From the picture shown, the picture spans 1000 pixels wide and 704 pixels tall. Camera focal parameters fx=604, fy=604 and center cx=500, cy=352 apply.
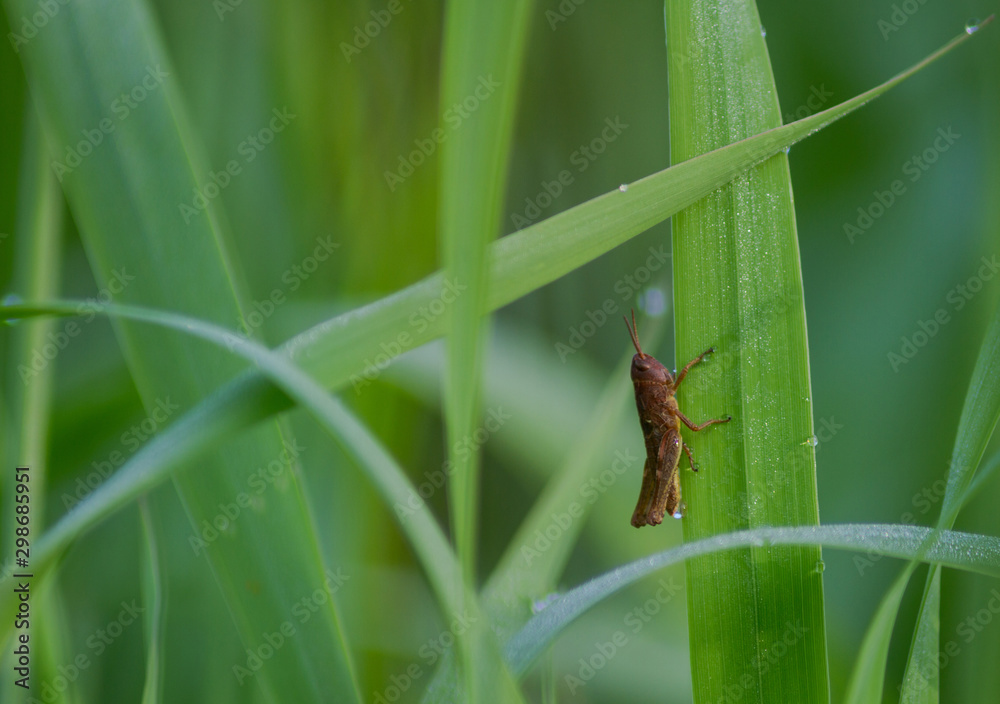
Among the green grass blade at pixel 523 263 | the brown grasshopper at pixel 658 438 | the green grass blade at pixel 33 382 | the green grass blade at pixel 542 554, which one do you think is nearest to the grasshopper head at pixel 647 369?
the brown grasshopper at pixel 658 438

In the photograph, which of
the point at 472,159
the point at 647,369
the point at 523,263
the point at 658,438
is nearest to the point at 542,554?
the point at 658,438

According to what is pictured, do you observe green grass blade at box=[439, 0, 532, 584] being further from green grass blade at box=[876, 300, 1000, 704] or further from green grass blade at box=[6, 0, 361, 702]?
green grass blade at box=[876, 300, 1000, 704]

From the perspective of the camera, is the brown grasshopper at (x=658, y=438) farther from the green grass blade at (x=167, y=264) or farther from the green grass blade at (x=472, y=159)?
the green grass blade at (x=167, y=264)

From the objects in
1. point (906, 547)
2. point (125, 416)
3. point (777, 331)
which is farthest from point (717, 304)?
point (125, 416)

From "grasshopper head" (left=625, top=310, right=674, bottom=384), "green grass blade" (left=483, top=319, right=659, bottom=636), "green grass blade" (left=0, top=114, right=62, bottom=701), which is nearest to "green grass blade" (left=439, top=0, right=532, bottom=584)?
"green grass blade" (left=483, top=319, right=659, bottom=636)

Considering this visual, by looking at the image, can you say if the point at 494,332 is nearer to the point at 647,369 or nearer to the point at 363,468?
the point at 647,369

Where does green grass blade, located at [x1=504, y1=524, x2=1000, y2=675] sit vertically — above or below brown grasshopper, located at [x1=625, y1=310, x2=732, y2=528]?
below
